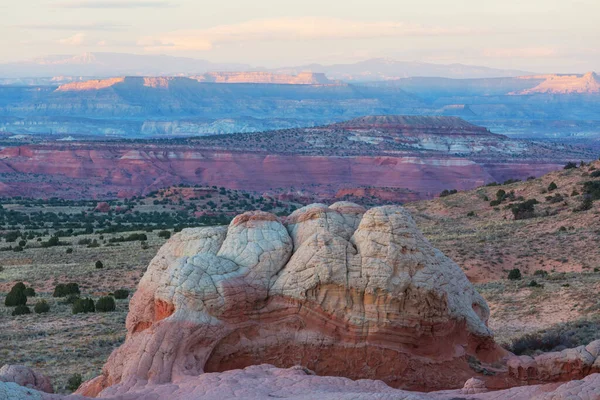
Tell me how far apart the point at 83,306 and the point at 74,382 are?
888cm

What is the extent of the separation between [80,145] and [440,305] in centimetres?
10947

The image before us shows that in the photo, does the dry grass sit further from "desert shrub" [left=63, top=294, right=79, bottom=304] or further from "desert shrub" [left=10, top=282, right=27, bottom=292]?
"desert shrub" [left=10, top=282, right=27, bottom=292]

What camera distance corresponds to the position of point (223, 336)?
43.2 ft

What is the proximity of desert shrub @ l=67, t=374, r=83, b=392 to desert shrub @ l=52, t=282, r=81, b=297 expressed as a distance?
12.5 meters

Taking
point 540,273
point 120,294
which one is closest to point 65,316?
point 120,294

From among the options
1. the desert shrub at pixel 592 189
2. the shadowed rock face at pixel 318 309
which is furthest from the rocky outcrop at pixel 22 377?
the desert shrub at pixel 592 189

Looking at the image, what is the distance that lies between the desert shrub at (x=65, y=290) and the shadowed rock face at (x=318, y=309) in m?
15.0

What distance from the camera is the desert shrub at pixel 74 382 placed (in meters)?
15.6

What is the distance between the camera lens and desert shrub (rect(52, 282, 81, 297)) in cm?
2857

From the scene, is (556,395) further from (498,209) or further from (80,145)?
(80,145)

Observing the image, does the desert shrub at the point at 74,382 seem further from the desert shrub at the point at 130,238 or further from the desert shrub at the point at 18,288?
the desert shrub at the point at 130,238

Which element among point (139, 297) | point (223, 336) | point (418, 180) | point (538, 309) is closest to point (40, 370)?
point (139, 297)

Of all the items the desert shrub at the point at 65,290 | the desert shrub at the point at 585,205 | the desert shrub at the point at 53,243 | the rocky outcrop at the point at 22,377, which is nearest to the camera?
the rocky outcrop at the point at 22,377

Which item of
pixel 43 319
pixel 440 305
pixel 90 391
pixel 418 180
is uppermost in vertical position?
pixel 440 305
